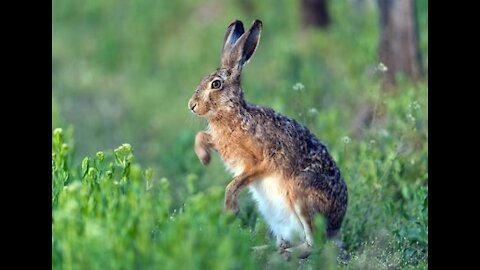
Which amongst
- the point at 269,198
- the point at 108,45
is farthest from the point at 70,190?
the point at 108,45

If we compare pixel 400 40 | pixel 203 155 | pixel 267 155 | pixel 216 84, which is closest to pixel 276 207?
pixel 267 155

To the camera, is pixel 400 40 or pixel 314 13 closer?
pixel 400 40

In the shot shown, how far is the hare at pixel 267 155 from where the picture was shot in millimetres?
6766

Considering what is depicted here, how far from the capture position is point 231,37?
716cm

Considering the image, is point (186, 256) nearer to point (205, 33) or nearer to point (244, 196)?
point (244, 196)

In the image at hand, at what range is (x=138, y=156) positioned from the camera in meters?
11.9

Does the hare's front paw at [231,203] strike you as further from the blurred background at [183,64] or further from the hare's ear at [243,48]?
the blurred background at [183,64]

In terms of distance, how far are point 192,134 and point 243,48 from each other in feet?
13.5

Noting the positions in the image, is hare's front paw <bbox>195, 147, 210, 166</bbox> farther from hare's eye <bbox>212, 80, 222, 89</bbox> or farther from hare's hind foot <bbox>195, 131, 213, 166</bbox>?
hare's eye <bbox>212, 80, 222, 89</bbox>

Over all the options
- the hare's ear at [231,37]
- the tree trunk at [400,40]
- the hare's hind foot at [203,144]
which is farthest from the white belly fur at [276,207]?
the tree trunk at [400,40]

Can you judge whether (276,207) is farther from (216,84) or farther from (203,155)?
(216,84)

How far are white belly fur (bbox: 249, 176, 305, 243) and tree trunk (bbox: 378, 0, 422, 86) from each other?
190 inches

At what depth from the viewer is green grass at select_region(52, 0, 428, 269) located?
4.82 meters
